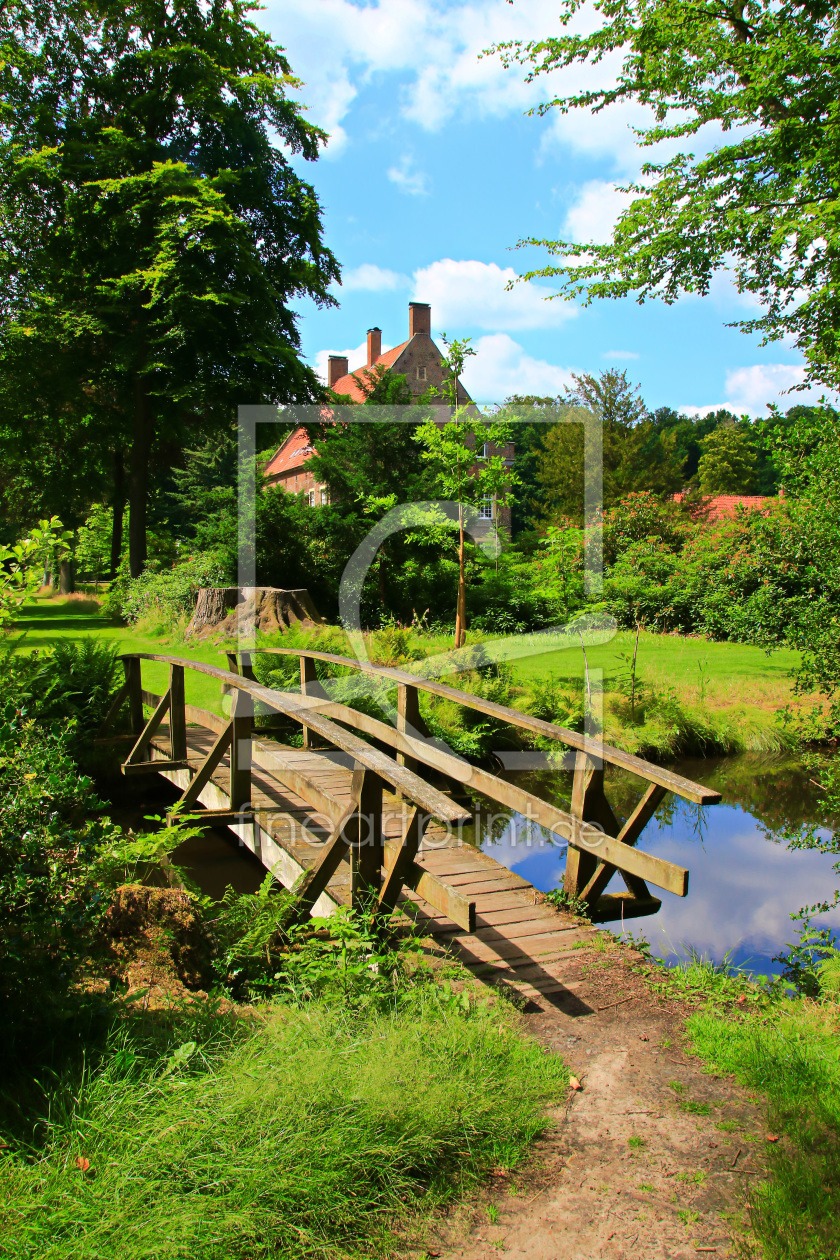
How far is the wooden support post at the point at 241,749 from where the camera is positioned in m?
5.67

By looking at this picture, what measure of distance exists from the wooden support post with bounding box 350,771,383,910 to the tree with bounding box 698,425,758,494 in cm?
4604

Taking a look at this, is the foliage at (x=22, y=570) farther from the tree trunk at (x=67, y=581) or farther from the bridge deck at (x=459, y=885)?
the tree trunk at (x=67, y=581)

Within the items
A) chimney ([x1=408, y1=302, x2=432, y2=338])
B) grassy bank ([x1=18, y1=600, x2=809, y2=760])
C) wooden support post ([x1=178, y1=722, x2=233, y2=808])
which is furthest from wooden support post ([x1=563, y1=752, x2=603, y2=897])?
chimney ([x1=408, y1=302, x2=432, y2=338])

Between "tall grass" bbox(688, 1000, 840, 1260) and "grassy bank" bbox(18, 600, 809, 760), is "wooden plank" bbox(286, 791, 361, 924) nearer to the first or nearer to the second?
"tall grass" bbox(688, 1000, 840, 1260)

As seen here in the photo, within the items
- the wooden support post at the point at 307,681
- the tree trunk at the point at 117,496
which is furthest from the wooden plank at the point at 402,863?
the tree trunk at the point at 117,496

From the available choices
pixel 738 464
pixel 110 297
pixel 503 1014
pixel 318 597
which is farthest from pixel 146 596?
pixel 738 464

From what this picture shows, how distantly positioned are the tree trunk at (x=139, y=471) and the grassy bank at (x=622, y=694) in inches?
217

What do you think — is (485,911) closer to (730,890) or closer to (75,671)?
(730,890)

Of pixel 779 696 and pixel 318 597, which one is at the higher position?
pixel 318 597

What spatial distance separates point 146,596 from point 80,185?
34.7 feet

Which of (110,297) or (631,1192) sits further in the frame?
(110,297)

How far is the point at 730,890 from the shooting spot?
24.7 ft

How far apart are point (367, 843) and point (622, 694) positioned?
9256 mm

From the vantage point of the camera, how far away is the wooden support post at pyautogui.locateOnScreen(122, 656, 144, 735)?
9195 millimetres
